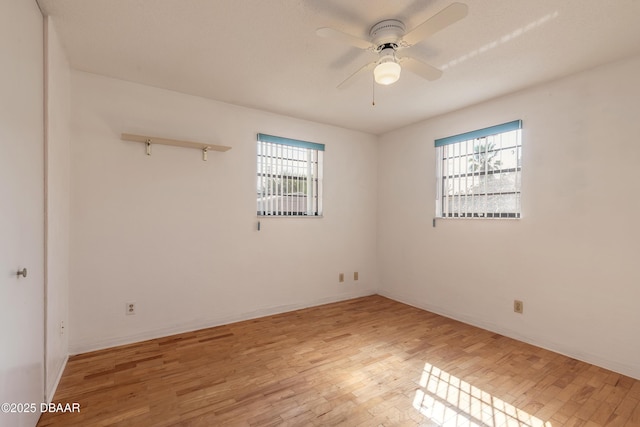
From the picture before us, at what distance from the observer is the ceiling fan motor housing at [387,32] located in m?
1.88

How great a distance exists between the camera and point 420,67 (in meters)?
2.04

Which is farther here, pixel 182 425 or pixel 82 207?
pixel 82 207

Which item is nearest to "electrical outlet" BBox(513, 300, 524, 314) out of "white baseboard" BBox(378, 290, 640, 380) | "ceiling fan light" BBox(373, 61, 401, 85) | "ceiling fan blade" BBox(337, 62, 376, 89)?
"white baseboard" BBox(378, 290, 640, 380)

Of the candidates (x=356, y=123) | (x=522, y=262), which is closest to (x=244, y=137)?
(x=356, y=123)

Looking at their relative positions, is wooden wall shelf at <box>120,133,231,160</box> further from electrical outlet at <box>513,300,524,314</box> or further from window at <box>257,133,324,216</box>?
electrical outlet at <box>513,300,524,314</box>

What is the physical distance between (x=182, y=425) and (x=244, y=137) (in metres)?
2.72

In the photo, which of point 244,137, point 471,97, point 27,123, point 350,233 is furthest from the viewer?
point 350,233

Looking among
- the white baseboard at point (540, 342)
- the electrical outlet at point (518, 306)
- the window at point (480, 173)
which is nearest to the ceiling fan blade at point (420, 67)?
the window at point (480, 173)

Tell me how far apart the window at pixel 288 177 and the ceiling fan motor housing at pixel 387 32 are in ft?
6.27

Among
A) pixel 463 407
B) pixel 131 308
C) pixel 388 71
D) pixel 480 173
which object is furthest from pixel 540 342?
pixel 131 308

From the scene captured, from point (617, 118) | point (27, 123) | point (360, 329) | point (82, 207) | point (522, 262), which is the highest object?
point (617, 118)

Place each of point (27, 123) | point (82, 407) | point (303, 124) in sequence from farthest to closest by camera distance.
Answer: point (303, 124), point (82, 407), point (27, 123)

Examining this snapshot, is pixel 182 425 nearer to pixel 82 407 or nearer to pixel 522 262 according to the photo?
pixel 82 407

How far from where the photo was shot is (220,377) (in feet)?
7.25
